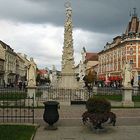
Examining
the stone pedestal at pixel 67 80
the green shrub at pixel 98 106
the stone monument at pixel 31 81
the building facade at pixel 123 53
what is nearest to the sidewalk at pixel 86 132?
the green shrub at pixel 98 106

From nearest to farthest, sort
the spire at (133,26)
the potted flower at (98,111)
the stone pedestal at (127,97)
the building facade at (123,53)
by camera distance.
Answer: the potted flower at (98,111)
the stone pedestal at (127,97)
the building facade at (123,53)
the spire at (133,26)

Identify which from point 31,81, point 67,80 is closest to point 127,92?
point 31,81

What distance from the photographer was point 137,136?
40.8 feet

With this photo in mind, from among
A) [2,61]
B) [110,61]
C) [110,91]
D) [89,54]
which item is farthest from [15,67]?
[110,91]

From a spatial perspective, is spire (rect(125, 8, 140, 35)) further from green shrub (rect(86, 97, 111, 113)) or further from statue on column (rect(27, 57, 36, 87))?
green shrub (rect(86, 97, 111, 113))

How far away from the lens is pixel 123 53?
9900 centimetres

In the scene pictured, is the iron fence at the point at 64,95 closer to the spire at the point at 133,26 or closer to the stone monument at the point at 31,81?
the stone monument at the point at 31,81

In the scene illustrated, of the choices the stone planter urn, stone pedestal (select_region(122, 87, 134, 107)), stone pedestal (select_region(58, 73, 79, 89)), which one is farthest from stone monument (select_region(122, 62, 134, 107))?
the stone planter urn

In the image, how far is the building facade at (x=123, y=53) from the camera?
9519 cm

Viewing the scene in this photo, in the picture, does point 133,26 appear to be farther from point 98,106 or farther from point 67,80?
point 98,106

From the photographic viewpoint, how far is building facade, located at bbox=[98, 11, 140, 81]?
312ft

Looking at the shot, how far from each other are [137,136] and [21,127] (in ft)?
14.7

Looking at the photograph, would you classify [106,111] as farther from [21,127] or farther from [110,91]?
[110,91]

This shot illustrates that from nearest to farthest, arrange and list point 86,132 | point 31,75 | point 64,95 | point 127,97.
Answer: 1. point 86,132
2. point 127,97
3. point 31,75
4. point 64,95
